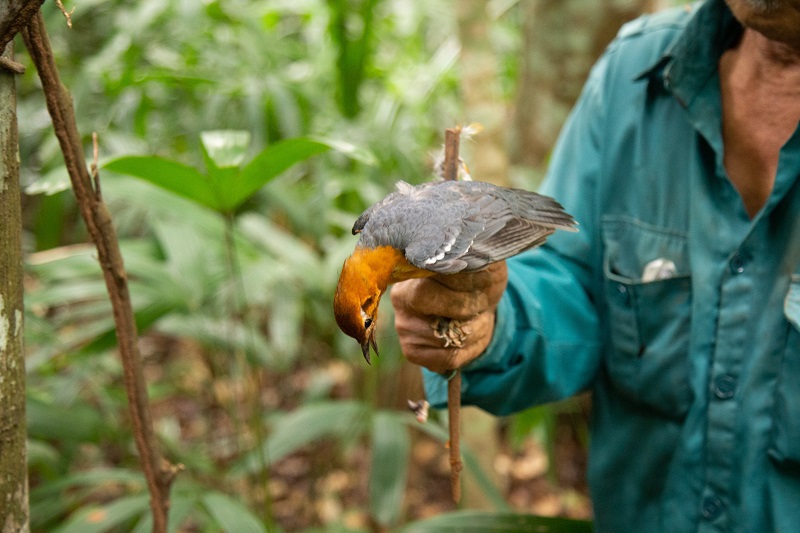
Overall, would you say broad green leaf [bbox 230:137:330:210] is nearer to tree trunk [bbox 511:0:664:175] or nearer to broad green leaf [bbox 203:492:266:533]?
broad green leaf [bbox 203:492:266:533]

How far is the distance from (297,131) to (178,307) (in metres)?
0.95

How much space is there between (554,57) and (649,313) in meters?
2.01

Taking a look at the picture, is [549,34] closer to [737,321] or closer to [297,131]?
[297,131]

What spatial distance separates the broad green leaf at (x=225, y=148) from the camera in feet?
5.80

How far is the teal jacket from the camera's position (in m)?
1.72

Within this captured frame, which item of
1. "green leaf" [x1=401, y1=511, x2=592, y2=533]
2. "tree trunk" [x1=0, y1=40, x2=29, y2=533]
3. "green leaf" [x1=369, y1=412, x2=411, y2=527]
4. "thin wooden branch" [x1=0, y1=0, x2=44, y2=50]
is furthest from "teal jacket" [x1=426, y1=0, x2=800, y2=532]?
"thin wooden branch" [x1=0, y1=0, x2=44, y2=50]

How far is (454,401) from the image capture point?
4.95ft

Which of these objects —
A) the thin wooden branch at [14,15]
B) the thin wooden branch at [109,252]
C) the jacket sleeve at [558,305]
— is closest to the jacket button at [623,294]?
the jacket sleeve at [558,305]

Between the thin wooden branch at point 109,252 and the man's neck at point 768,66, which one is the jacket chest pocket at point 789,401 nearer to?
the man's neck at point 768,66

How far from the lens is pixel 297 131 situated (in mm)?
3016

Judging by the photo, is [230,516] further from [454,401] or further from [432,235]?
[432,235]

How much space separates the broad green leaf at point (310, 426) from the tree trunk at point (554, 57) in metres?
1.83

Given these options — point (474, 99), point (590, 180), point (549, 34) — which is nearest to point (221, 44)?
point (474, 99)

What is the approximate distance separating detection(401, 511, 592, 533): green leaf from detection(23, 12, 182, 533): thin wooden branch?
861 mm
